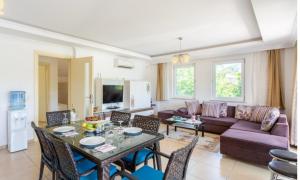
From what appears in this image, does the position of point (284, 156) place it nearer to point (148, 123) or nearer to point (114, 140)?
point (148, 123)

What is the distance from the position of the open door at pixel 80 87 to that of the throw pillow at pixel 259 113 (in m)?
4.16

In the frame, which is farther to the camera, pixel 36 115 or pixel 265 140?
pixel 36 115

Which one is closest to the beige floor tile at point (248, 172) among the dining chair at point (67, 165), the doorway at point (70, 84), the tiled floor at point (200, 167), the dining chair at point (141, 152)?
the tiled floor at point (200, 167)

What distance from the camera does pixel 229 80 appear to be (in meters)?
5.21

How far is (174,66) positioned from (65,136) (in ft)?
16.8

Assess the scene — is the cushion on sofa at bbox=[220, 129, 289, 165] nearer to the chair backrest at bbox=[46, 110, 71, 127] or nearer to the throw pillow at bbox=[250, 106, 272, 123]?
the throw pillow at bbox=[250, 106, 272, 123]

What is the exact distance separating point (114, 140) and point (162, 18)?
2194 mm

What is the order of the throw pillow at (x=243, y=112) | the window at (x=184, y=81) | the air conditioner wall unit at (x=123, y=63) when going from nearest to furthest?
the throw pillow at (x=243, y=112)
the air conditioner wall unit at (x=123, y=63)
the window at (x=184, y=81)

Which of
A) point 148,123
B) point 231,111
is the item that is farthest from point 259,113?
point 148,123

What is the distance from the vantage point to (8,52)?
11.0 ft

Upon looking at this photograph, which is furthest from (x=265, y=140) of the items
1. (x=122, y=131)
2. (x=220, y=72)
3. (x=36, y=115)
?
(x=36, y=115)

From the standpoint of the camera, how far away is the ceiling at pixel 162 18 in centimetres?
234

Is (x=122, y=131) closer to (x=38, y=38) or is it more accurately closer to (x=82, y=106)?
(x=82, y=106)

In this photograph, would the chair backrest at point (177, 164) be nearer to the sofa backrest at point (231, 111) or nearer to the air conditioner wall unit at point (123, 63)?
the sofa backrest at point (231, 111)
